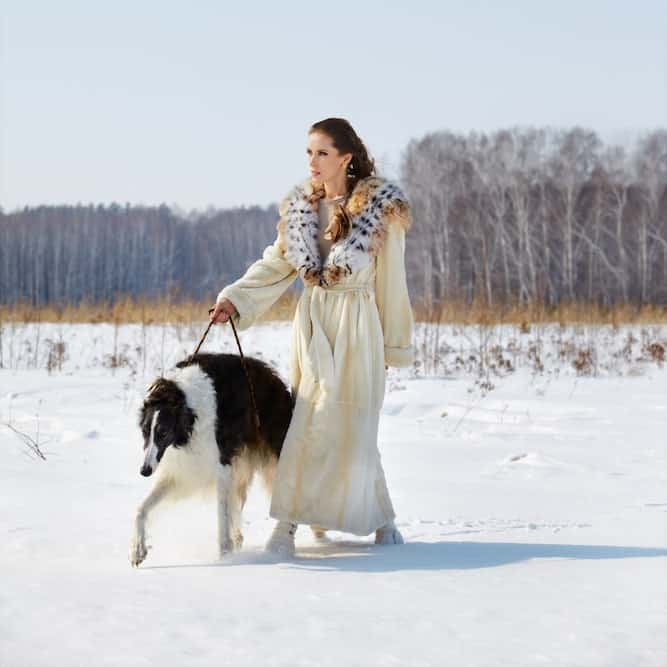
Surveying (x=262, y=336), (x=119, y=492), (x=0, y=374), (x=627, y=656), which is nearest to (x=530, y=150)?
(x=262, y=336)

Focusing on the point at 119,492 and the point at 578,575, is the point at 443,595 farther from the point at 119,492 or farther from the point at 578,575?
the point at 119,492

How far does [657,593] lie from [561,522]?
152cm

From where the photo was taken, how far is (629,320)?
1689 cm

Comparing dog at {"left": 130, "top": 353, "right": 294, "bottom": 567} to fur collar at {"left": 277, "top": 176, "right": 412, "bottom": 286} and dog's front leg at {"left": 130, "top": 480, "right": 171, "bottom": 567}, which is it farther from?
fur collar at {"left": 277, "top": 176, "right": 412, "bottom": 286}

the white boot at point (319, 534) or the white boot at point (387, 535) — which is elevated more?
the white boot at point (387, 535)

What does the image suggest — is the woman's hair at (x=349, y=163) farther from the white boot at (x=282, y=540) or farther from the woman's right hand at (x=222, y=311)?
the white boot at (x=282, y=540)

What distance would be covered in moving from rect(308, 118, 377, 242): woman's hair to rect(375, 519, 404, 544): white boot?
4.37 ft

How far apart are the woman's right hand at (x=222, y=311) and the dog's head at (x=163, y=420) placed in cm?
36

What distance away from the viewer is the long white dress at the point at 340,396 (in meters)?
4.24

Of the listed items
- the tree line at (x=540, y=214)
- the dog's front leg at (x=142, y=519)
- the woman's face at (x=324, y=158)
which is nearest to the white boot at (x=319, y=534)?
the dog's front leg at (x=142, y=519)

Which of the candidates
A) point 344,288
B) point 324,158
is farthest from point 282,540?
point 324,158

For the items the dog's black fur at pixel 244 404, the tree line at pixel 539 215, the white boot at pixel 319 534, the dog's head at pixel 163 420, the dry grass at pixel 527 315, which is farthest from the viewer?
the tree line at pixel 539 215

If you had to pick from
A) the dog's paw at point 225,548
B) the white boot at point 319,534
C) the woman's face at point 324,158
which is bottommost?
the white boot at point 319,534

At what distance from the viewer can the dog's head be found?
13.0ft
